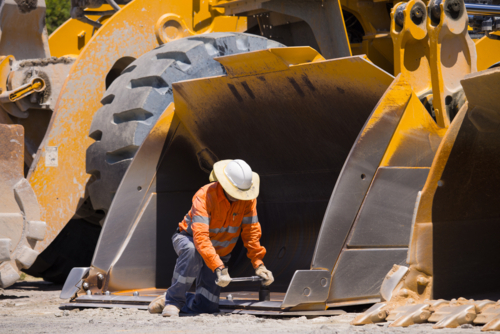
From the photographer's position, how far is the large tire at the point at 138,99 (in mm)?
5145

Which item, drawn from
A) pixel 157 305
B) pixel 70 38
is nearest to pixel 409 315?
pixel 157 305

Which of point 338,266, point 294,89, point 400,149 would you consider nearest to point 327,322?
point 338,266

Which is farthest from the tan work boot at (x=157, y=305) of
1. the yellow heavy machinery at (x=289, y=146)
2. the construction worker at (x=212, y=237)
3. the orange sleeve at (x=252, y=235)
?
the orange sleeve at (x=252, y=235)

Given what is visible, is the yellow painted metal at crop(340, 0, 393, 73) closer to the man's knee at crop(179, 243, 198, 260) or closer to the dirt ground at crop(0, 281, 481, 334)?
the man's knee at crop(179, 243, 198, 260)

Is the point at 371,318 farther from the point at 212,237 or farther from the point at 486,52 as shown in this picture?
the point at 486,52

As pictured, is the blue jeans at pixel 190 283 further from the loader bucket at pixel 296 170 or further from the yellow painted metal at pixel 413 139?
the yellow painted metal at pixel 413 139

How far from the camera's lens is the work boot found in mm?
4111

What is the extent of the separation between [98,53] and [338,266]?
9.74ft

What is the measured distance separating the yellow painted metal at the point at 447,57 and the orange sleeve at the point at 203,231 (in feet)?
5.54

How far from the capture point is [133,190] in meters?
4.91

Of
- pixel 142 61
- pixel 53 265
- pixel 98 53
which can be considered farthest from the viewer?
pixel 53 265

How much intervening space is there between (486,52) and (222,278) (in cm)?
327

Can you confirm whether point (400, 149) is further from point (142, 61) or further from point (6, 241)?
point (6, 241)

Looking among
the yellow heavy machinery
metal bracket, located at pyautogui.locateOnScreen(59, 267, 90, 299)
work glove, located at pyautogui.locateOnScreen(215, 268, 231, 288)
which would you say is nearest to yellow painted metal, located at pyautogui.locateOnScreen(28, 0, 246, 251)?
the yellow heavy machinery
